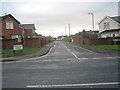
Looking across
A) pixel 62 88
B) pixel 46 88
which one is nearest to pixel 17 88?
pixel 46 88

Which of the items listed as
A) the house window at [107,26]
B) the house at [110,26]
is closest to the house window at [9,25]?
the house at [110,26]

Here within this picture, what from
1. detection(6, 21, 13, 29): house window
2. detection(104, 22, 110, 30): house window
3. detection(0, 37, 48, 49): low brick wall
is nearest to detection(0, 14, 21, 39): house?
detection(6, 21, 13, 29): house window

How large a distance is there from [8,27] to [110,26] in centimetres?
2763

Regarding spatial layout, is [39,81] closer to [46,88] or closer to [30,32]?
[46,88]

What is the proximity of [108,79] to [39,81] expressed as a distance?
3.03 meters

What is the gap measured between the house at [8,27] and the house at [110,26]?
23839 millimetres

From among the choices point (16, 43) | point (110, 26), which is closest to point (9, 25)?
point (16, 43)

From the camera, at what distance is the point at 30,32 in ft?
197

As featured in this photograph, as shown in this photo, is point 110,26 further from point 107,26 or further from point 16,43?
point 16,43

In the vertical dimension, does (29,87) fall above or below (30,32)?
below

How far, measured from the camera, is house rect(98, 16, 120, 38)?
44297 millimetres

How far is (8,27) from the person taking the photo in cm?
4131

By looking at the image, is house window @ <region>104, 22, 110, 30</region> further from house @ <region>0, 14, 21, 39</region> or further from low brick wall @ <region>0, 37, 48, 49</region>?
house @ <region>0, 14, 21, 39</region>

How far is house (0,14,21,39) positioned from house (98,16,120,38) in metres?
23.8
